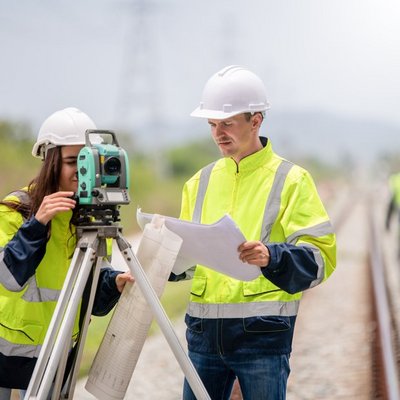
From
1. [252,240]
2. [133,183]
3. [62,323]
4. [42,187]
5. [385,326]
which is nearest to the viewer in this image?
[62,323]

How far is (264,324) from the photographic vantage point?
3.04m

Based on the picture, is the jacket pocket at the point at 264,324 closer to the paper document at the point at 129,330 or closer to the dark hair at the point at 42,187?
the paper document at the point at 129,330

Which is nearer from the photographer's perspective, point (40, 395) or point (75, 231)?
point (40, 395)

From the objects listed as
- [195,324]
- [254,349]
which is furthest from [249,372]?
[195,324]

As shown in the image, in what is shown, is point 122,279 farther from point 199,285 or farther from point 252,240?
point 252,240

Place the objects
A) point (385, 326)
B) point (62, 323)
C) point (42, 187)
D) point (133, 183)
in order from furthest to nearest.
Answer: point (133, 183)
point (385, 326)
point (42, 187)
point (62, 323)

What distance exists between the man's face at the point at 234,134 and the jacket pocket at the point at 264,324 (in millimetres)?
552

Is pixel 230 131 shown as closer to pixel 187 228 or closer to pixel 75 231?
pixel 187 228

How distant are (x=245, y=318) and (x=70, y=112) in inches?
36.4

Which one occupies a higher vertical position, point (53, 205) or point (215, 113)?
point (215, 113)

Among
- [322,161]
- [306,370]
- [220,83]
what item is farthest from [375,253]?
[322,161]

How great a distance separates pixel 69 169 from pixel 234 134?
0.56 m

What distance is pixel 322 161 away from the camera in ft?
299

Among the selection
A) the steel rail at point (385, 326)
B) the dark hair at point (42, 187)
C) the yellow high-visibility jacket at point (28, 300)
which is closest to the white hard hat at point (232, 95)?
the dark hair at point (42, 187)
